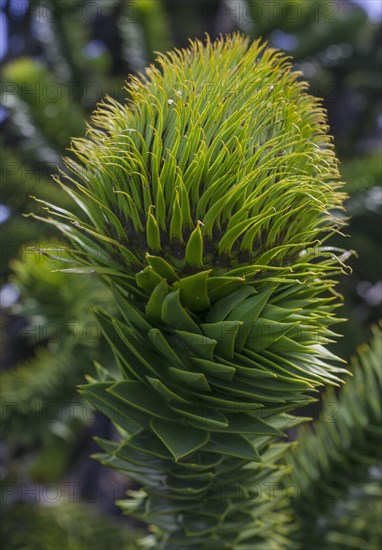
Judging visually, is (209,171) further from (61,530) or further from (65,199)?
(61,530)

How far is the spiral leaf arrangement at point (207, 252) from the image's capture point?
71 cm

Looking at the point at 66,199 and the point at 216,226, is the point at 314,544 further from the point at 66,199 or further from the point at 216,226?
the point at 66,199

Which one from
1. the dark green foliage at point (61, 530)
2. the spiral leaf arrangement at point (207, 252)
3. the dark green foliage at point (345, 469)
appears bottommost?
the dark green foliage at point (61, 530)

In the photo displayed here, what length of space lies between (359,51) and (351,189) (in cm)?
127

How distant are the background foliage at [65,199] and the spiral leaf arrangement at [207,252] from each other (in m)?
0.44

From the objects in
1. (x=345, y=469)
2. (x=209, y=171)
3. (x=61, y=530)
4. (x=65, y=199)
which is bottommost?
(x=61, y=530)

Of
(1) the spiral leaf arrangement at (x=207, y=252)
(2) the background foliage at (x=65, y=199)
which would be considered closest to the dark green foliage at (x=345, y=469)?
(2) the background foliage at (x=65, y=199)

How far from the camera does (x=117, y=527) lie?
1645 mm

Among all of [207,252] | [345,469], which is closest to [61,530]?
[345,469]

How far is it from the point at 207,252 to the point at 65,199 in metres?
1.15

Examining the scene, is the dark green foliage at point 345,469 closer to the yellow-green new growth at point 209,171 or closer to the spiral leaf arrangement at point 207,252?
the spiral leaf arrangement at point 207,252

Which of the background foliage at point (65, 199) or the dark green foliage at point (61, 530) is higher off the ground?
the background foliage at point (65, 199)

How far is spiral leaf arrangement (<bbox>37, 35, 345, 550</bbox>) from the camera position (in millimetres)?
708

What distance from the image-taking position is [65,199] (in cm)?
179
